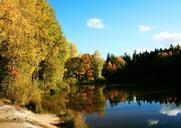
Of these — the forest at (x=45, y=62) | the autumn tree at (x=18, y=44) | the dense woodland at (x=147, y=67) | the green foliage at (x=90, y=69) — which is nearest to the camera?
the autumn tree at (x=18, y=44)

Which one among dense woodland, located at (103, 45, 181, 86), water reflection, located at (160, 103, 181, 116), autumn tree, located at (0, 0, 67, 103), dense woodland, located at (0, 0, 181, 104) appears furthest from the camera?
dense woodland, located at (103, 45, 181, 86)

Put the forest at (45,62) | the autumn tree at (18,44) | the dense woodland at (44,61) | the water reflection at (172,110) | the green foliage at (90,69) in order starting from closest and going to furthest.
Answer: the autumn tree at (18,44) < the dense woodland at (44,61) < the forest at (45,62) < the water reflection at (172,110) < the green foliage at (90,69)

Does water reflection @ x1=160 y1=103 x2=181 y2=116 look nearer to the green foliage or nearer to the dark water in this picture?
the dark water

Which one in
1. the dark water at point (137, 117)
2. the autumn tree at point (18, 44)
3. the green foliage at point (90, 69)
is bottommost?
the dark water at point (137, 117)

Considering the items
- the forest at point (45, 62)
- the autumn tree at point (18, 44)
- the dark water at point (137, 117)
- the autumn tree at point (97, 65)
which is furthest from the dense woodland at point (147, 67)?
the autumn tree at point (18, 44)

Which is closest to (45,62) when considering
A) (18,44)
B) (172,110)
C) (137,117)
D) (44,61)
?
(44,61)

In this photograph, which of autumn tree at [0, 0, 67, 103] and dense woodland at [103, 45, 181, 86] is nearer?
autumn tree at [0, 0, 67, 103]

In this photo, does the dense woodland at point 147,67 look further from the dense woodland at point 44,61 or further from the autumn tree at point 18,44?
the autumn tree at point 18,44

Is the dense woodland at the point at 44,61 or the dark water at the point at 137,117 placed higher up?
the dense woodland at the point at 44,61

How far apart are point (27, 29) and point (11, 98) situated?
792 inches

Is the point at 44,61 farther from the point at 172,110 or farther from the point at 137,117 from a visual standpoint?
the point at 172,110

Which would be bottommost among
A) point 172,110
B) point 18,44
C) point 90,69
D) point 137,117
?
point 137,117

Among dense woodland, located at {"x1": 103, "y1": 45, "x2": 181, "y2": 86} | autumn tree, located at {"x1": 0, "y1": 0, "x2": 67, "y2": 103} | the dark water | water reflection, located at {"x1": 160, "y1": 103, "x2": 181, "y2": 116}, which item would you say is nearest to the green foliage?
dense woodland, located at {"x1": 103, "y1": 45, "x2": 181, "y2": 86}

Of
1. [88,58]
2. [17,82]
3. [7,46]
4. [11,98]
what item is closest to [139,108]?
[11,98]
